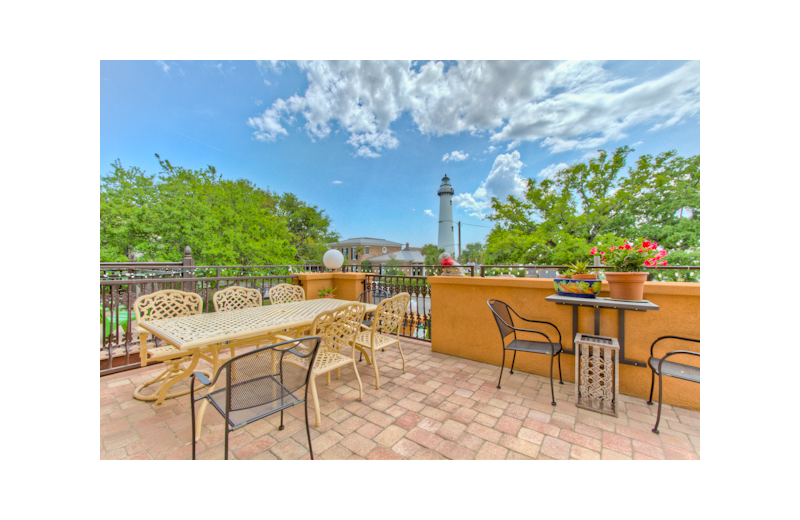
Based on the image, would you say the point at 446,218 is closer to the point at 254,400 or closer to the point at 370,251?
the point at 370,251

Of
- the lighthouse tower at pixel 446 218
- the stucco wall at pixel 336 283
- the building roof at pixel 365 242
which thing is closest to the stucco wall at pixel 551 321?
the stucco wall at pixel 336 283

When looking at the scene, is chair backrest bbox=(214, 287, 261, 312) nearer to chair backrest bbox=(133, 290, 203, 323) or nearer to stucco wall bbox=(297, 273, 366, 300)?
chair backrest bbox=(133, 290, 203, 323)

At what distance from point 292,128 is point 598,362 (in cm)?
1847

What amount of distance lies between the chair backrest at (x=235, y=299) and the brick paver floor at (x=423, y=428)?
97 cm

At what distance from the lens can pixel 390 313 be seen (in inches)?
101

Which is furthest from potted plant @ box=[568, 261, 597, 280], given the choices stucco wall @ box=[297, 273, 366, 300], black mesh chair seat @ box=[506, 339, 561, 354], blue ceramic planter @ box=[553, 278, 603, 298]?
stucco wall @ box=[297, 273, 366, 300]

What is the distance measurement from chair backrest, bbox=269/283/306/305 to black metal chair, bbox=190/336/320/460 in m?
2.02

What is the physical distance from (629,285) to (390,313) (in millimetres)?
2021

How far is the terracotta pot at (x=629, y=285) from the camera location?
6.63ft

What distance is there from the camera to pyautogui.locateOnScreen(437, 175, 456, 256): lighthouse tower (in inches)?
1043

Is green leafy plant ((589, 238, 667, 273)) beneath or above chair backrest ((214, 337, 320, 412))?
above

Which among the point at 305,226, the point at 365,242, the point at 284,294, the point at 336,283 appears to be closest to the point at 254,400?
the point at 284,294

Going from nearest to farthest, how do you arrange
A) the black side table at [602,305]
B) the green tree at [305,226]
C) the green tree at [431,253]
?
the black side table at [602,305] < the green tree at [305,226] < the green tree at [431,253]

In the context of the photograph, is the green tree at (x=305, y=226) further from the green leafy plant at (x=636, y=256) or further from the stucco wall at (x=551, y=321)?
the green leafy plant at (x=636, y=256)
